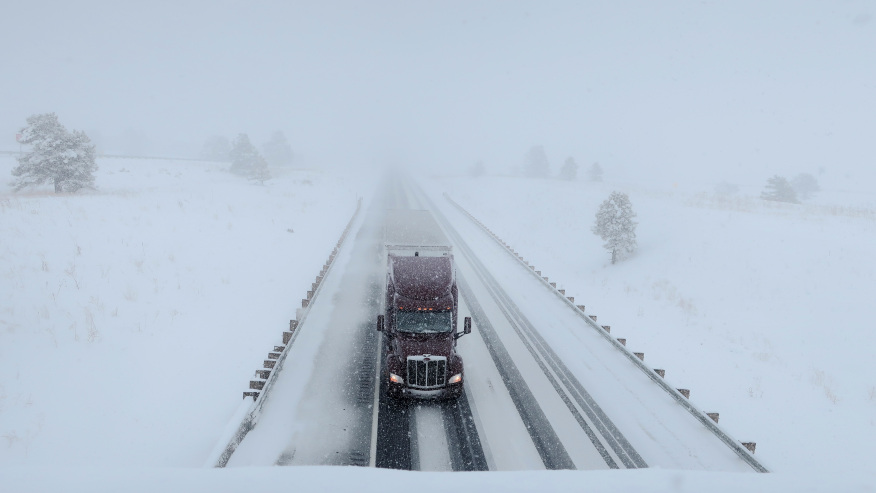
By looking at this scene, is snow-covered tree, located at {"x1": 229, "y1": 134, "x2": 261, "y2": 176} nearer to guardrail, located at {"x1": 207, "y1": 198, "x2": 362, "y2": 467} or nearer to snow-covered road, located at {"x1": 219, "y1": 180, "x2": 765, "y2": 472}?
snow-covered road, located at {"x1": 219, "y1": 180, "x2": 765, "y2": 472}

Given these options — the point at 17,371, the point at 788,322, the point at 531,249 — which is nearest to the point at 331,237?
the point at 531,249

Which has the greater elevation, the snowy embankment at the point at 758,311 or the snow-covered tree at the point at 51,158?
the snow-covered tree at the point at 51,158

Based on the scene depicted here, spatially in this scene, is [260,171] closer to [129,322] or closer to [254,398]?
[129,322]

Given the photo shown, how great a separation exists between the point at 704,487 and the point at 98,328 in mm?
14955

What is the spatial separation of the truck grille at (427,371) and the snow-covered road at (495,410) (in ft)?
2.05

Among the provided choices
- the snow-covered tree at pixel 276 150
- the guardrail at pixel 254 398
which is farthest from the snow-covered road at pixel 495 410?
the snow-covered tree at pixel 276 150

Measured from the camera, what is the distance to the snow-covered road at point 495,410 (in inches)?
343

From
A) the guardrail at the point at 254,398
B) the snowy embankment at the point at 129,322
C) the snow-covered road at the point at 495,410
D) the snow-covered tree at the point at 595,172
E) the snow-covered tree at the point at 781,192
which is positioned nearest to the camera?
the guardrail at the point at 254,398

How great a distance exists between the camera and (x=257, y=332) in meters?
14.2

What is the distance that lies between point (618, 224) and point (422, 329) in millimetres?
20752

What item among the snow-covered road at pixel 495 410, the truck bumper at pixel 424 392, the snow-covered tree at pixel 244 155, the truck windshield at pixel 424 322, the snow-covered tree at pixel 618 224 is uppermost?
the snow-covered tree at pixel 244 155

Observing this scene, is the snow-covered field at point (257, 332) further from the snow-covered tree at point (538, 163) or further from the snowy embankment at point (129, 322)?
the snow-covered tree at point (538, 163)

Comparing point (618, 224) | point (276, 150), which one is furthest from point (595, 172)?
point (618, 224)

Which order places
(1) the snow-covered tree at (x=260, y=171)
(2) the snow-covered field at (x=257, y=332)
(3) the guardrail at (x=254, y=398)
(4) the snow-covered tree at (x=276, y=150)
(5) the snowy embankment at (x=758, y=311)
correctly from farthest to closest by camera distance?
(4) the snow-covered tree at (x=276, y=150) → (1) the snow-covered tree at (x=260, y=171) → (5) the snowy embankment at (x=758, y=311) → (3) the guardrail at (x=254, y=398) → (2) the snow-covered field at (x=257, y=332)
